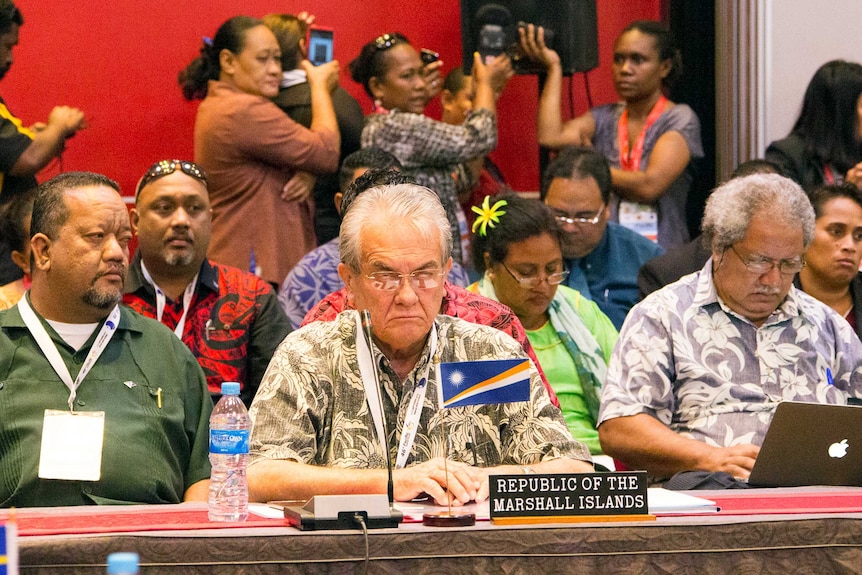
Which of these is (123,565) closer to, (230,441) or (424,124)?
(230,441)

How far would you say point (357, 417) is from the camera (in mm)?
2650

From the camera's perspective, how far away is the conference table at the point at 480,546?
2031 millimetres

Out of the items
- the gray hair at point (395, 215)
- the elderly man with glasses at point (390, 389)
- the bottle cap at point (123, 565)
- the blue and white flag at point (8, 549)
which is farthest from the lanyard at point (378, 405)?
the bottle cap at point (123, 565)

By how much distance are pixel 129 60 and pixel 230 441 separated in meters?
4.07

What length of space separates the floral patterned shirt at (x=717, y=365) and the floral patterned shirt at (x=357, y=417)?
76 cm

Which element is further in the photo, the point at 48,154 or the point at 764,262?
the point at 48,154

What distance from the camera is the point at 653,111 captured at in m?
5.53

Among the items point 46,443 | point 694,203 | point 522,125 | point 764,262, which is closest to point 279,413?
point 46,443

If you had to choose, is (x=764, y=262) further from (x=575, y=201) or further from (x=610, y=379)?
(x=575, y=201)

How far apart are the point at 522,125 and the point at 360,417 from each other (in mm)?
4108

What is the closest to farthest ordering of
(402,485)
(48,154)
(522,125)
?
(402,485), (48,154), (522,125)

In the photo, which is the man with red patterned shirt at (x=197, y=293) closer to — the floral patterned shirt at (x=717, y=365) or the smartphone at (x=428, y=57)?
the floral patterned shirt at (x=717, y=365)

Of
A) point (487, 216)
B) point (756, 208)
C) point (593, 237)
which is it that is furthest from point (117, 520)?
point (593, 237)

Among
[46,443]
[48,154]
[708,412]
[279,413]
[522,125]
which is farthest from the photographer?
[522,125]
